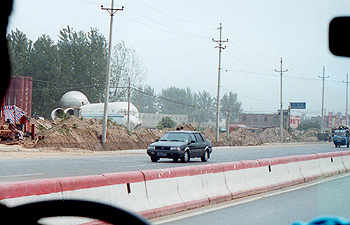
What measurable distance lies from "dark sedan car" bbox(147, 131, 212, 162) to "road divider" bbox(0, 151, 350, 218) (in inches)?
296

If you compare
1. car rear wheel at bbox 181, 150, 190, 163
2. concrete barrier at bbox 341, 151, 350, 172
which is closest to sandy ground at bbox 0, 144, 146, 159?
car rear wheel at bbox 181, 150, 190, 163

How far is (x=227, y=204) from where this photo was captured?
12383mm

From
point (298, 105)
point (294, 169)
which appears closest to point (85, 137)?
point (294, 169)

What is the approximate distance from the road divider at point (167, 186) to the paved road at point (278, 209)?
0.36 meters

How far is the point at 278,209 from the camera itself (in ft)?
37.8

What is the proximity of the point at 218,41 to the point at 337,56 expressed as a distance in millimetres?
62064

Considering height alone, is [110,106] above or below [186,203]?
above

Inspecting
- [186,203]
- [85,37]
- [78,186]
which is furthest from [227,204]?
[85,37]

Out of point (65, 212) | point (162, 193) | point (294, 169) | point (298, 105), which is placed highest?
point (298, 105)

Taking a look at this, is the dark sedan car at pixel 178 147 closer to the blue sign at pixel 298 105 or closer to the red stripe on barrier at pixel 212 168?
the red stripe on barrier at pixel 212 168

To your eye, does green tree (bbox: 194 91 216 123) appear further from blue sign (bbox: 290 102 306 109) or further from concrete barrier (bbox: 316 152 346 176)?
concrete barrier (bbox: 316 152 346 176)

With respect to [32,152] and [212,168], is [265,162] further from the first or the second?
[32,152]

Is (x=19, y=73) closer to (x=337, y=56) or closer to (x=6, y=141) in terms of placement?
(x=6, y=141)

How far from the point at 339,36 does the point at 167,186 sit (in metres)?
8.64
